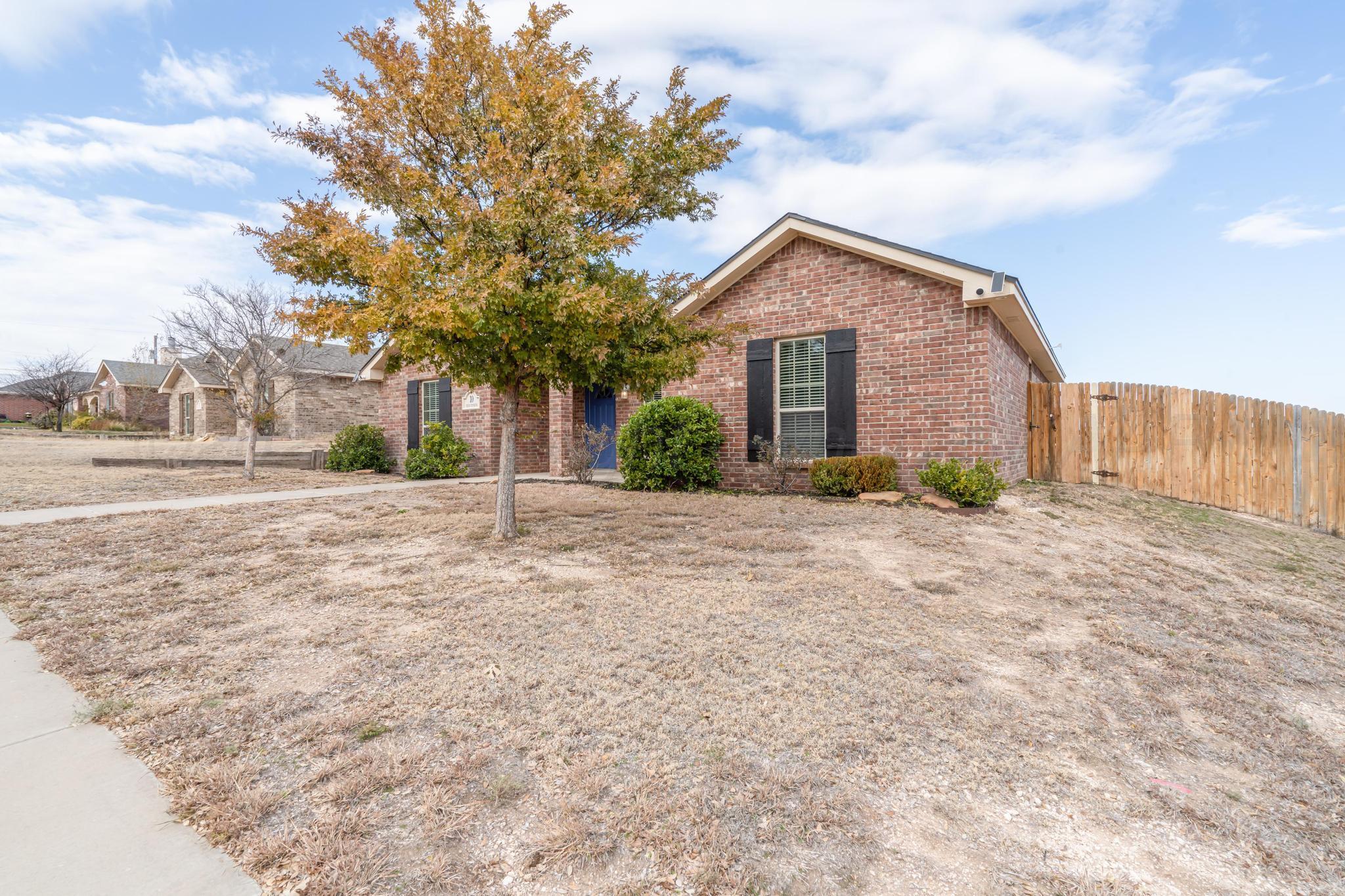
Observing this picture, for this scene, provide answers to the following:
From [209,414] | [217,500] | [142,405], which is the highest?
[142,405]

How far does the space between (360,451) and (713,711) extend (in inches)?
567

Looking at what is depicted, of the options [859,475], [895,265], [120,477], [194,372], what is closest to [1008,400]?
[895,265]

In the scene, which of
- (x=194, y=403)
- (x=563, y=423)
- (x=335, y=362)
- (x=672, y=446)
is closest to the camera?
(x=672, y=446)

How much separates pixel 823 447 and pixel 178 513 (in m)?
8.92

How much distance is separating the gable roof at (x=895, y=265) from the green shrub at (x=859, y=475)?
253cm

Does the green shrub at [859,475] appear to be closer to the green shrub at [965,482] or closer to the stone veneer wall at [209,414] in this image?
the green shrub at [965,482]

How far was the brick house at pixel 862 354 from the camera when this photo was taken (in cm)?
A: 793

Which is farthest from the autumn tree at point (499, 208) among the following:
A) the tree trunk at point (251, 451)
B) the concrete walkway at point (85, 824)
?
the tree trunk at point (251, 451)

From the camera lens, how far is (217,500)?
8305 millimetres

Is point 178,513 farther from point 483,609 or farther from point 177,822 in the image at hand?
point 177,822

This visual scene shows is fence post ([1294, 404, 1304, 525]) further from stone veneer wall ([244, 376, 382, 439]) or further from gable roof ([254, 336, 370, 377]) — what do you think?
stone veneer wall ([244, 376, 382, 439])

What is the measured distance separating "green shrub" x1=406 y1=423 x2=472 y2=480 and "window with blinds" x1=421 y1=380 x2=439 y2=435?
1.29m

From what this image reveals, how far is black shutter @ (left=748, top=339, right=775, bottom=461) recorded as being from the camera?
9.39 m

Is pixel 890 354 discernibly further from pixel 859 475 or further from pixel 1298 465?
pixel 1298 465
